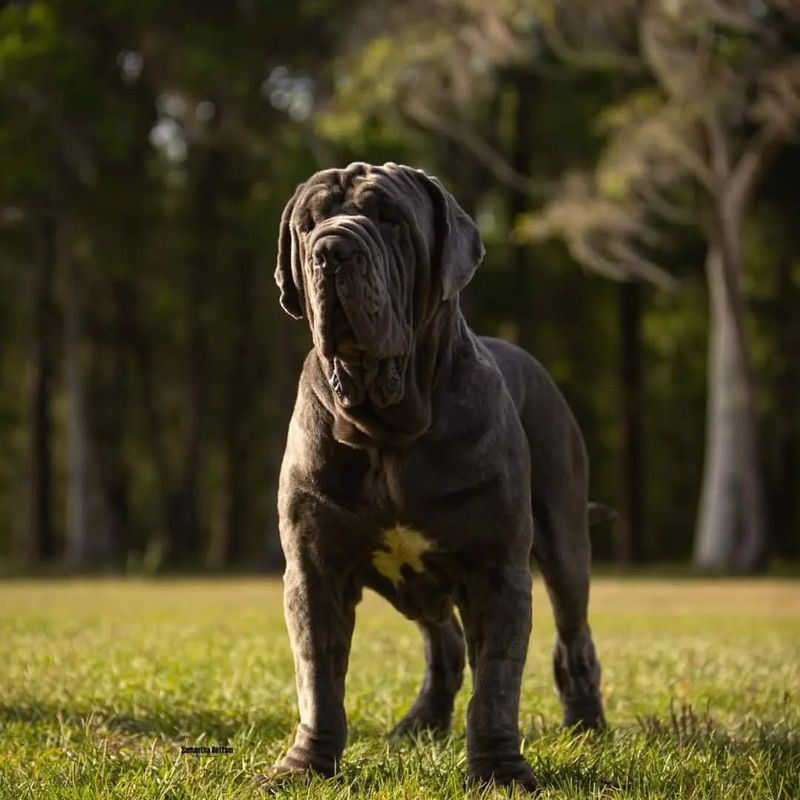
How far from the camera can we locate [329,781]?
4.73 meters

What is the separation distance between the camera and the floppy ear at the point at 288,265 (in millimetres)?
4770

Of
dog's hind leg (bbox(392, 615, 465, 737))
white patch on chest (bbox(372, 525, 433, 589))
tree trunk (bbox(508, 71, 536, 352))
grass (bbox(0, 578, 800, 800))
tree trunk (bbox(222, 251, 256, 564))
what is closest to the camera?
grass (bbox(0, 578, 800, 800))

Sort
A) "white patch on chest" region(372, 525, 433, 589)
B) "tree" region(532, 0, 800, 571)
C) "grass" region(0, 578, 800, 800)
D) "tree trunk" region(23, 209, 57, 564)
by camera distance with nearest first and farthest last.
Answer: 1. "grass" region(0, 578, 800, 800)
2. "white patch on chest" region(372, 525, 433, 589)
3. "tree" region(532, 0, 800, 571)
4. "tree trunk" region(23, 209, 57, 564)

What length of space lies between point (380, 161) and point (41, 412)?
9778 millimetres

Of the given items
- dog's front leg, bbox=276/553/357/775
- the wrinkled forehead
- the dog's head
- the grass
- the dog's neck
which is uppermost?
the wrinkled forehead

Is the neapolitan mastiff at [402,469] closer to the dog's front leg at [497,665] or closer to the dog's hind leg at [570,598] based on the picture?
the dog's front leg at [497,665]

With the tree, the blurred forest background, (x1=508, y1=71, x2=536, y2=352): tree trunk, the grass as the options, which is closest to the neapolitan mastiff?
the grass

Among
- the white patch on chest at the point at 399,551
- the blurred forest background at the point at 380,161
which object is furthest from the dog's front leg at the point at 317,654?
the blurred forest background at the point at 380,161

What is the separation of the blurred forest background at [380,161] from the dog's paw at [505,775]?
16.9 m

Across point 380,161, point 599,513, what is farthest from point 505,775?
point 380,161

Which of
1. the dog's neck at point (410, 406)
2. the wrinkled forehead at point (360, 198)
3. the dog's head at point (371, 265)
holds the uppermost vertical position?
the wrinkled forehead at point (360, 198)

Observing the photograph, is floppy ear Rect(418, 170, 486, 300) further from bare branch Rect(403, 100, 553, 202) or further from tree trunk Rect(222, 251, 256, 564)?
tree trunk Rect(222, 251, 256, 564)

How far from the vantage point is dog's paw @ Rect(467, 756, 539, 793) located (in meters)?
4.71

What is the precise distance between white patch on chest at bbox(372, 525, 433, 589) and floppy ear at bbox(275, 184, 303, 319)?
0.77m
